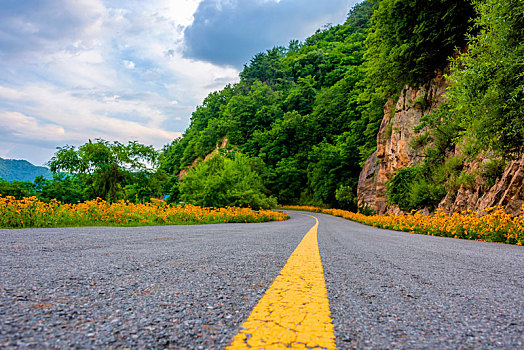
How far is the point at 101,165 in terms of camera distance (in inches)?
887

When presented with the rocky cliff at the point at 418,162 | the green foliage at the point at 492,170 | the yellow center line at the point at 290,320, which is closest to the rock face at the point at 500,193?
the rocky cliff at the point at 418,162

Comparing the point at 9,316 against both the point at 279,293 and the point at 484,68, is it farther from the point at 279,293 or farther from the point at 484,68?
the point at 484,68

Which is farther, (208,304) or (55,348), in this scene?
(208,304)

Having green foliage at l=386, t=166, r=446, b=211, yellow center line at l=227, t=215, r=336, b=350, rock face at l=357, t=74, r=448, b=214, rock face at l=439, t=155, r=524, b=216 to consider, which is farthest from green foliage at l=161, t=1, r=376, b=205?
yellow center line at l=227, t=215, r=336, b=350

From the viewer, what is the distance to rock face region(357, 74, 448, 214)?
1527 cm

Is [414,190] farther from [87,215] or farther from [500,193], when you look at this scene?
[87,215]

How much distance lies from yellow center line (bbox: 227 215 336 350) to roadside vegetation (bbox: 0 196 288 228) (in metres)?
7.20

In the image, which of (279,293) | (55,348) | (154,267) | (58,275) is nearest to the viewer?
(55,348)

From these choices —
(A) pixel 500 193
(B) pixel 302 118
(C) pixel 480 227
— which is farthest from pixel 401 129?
(B) pixel 302 118

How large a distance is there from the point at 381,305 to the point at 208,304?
832 mm

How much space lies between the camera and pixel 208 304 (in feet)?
4.02

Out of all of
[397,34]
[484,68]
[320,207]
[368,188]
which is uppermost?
[397,34]

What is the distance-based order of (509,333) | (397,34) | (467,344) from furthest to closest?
(397,34) → (509,333) → (467,344)

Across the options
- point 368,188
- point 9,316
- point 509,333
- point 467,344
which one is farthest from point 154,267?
point 368,188
